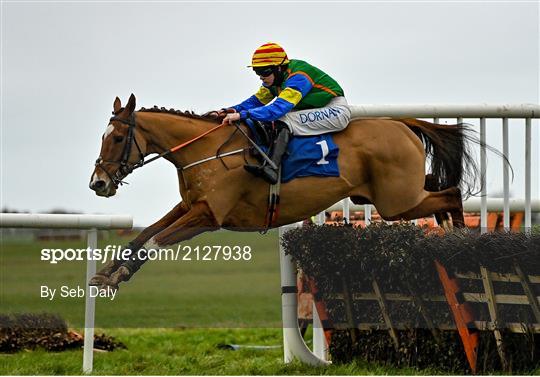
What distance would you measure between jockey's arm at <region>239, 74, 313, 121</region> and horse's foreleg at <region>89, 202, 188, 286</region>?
0.68m

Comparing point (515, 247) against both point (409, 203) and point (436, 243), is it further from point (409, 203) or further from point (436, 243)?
point (409, 203)

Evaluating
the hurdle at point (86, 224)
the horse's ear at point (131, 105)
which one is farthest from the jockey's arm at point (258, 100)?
the hurdle at point (86, 224)

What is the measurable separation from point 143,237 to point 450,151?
2.31m

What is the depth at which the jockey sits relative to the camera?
6.84m

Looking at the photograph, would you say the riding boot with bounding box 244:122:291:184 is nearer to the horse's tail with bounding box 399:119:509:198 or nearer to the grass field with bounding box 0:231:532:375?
the grass field with bounding box 0:231:532:375

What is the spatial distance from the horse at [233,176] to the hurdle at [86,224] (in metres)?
0.41

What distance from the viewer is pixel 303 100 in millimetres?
7078

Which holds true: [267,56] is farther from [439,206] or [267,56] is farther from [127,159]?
[439,206]

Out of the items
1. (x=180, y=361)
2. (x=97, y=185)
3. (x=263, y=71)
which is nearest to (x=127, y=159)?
(x=97, y=185)

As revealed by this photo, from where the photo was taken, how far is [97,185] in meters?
6.54

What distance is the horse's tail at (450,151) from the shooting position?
25.6ft

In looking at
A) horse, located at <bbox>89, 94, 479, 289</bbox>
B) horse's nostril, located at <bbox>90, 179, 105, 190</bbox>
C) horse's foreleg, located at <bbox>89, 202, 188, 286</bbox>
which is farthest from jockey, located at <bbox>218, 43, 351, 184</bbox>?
horse's nostril, located at <bbox>90, 179, 105, 190</bbox>

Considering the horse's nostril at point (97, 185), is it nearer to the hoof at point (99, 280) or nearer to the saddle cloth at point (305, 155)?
the hoof at point (99, 280)

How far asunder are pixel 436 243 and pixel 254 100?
1.77 metres
